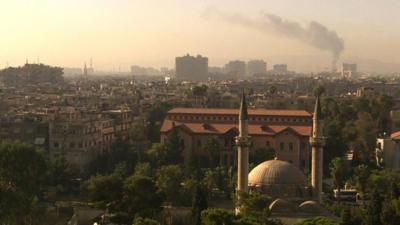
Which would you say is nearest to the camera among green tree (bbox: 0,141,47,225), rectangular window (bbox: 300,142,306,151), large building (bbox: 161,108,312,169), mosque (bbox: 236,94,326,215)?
green tree (bbox: 0,141,47,225)

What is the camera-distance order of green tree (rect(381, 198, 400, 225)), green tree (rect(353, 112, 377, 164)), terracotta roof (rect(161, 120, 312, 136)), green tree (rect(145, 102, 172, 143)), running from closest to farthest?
1. green tree (rect(381, 198, 400, 225))
2. green tree (rect(353, 112, 377, 164))
3. terracotta roof (rect(161, 120, 312, 136))
4. green tree (rect(145, 102, 172, 143))

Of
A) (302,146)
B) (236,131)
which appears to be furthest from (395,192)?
(236,131)

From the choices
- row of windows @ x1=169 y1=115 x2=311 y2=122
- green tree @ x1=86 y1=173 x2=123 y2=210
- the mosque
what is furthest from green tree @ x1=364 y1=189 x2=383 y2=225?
row of windows @ x1=169 y1=115 x2=311 y2=122

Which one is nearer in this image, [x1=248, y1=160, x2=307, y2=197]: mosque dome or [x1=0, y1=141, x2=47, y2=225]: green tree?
[x1=0, y1=141, x2=47, y2=225]: green tree

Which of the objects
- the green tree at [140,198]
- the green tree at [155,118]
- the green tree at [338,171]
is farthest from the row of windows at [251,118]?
the green tree at [140,198]

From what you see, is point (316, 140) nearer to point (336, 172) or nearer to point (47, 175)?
point (336, 172)

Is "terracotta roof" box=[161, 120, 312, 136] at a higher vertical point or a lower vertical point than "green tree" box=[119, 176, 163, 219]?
higher

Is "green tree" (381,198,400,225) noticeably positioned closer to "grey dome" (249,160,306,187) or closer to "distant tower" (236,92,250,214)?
"grey dome" (249,160,306,187)
